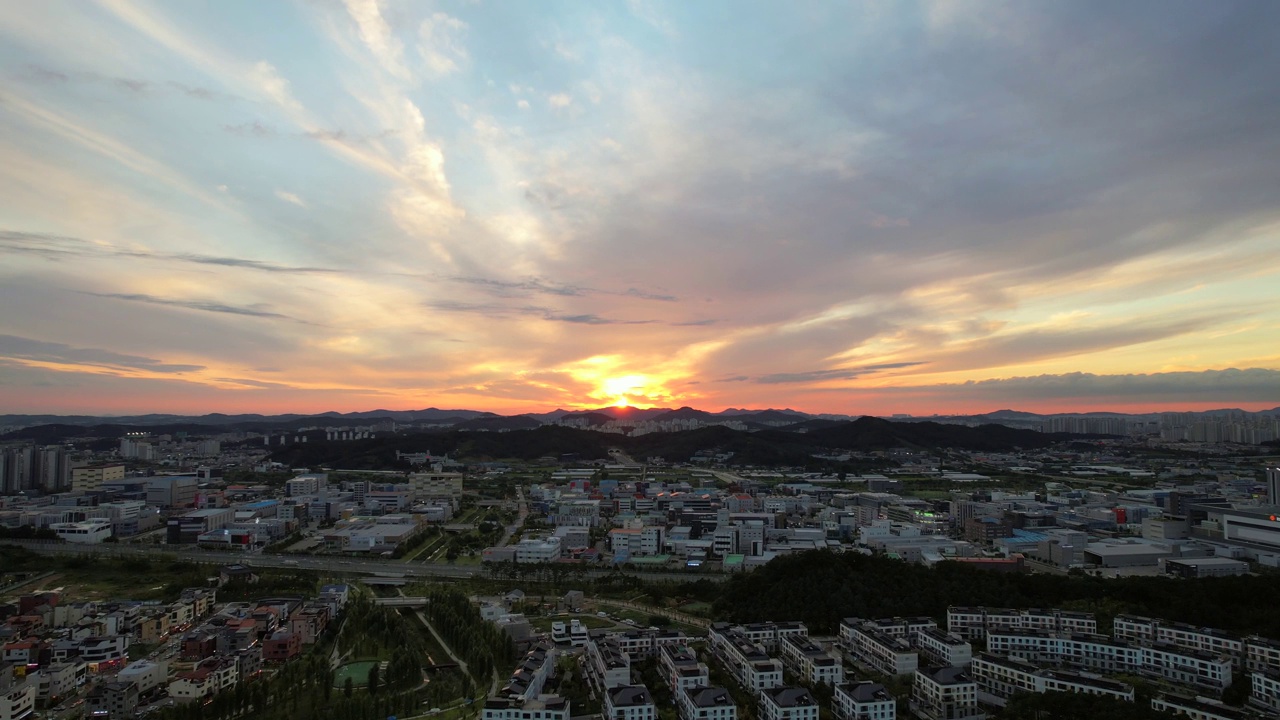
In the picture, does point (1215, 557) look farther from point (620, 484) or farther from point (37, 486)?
point (37, 486)

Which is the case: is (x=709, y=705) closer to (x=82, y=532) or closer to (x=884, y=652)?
(x=884, y=652)

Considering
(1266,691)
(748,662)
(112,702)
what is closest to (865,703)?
(748,662)

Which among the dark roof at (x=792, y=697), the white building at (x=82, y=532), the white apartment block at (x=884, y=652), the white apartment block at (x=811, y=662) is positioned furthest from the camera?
the white building at (x=82, y=532)

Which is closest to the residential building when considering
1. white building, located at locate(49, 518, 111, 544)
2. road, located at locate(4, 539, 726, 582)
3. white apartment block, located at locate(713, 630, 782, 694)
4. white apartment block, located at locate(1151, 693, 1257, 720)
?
white apartment block, located at locate(713, 630, 782, 694)

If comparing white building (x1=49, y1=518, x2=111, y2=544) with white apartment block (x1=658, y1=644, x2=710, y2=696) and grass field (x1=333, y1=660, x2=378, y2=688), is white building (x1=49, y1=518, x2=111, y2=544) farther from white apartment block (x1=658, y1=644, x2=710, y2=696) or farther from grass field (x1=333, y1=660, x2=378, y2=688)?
white apartment block (x1=658, y1=644, x2=710, y2=696)

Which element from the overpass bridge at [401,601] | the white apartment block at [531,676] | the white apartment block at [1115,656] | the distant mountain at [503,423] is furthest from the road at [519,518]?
the distant mountain at [503,423]

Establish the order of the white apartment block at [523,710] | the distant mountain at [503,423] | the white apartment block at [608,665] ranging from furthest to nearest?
the distant mountain at [503,423] → the white apartment block at [608,665] → the white apartment block at [523,710]

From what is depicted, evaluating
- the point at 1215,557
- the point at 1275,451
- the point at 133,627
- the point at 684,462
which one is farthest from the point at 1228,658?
the point at 1275,451

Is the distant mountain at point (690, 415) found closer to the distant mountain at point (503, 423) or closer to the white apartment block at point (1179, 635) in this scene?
the distant mountain at point (503, 423)
